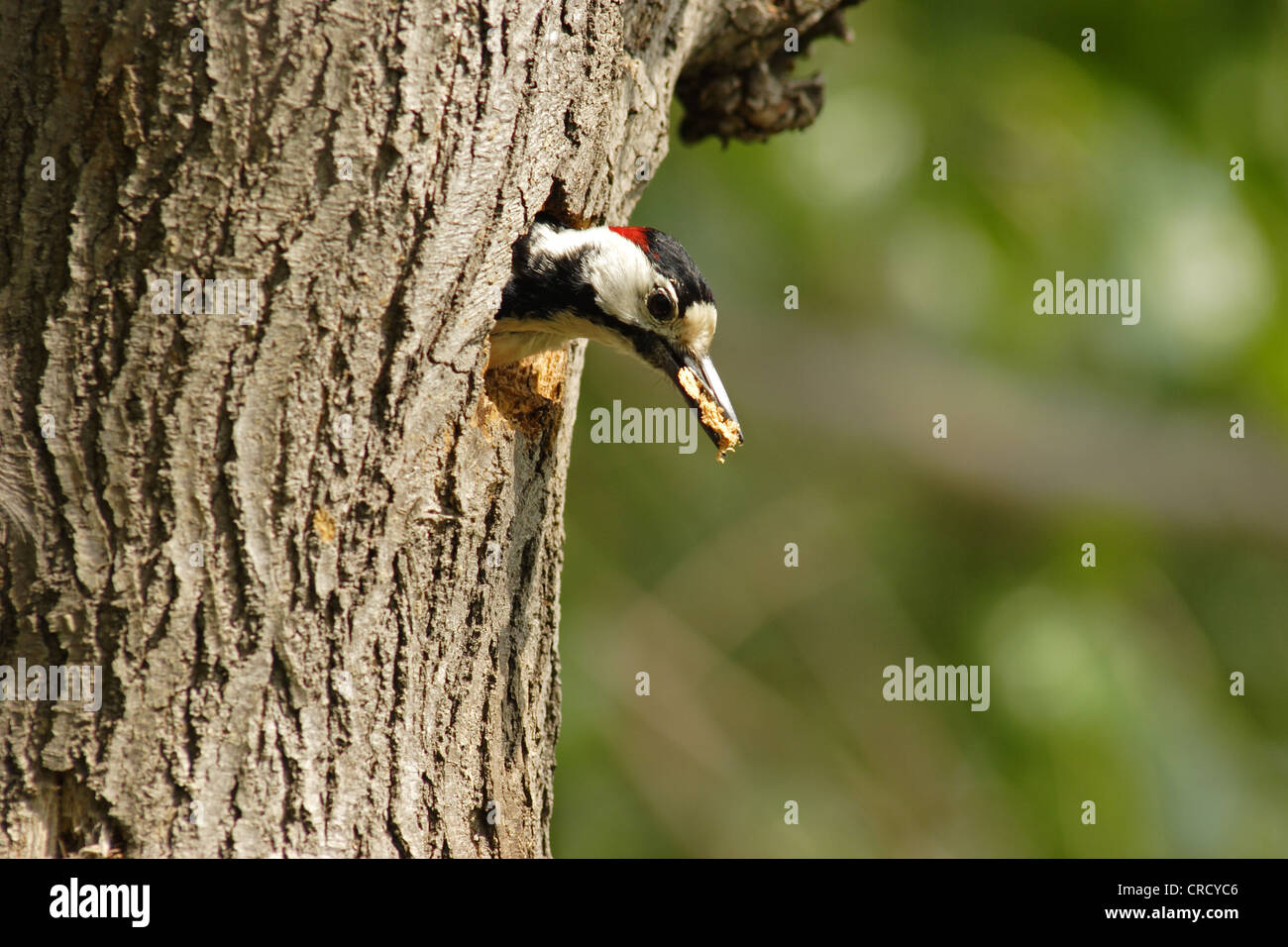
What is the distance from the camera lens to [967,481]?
8422mm

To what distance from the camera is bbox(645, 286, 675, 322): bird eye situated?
3.34 m

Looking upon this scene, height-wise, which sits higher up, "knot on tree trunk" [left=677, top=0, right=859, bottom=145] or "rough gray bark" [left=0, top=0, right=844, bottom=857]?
"knot on tree trunk" [left=677, top=0, right=859, bottom=145]

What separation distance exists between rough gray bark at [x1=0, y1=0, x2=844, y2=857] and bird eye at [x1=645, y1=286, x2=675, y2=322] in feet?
2.61

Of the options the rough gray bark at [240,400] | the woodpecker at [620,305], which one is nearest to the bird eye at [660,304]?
the woodpecker at [620,305]

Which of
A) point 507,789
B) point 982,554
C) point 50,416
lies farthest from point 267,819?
point 982,554

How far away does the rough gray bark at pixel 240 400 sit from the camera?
2297mm

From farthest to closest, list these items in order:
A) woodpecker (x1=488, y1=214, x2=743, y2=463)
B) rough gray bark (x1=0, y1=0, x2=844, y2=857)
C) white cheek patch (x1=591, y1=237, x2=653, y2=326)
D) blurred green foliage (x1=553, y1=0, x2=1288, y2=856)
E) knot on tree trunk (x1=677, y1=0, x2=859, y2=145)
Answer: blurred green foliage (x1=553, y1=0, x2=1288, y2=856), knot on tree trunk (x1=677, y1=0, x2=859, y2=145), white cheek patch (x1=591, y1=237, x2=653, y2=326), woodpecker (x1=488, y1=214, x2=743, y2=463), rough gray bark (x1=0, y1=0, x2=844, y2=857)

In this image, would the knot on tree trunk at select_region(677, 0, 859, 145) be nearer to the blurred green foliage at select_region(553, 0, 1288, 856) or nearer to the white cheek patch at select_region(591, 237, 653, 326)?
the white cheek patch at select_region(591, 237, 653, 326)

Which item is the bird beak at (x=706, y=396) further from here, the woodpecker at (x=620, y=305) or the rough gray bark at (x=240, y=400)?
the rough gray bark at (x=240, y=400)

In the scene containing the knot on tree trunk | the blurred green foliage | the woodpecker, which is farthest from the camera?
the blurred green foliage

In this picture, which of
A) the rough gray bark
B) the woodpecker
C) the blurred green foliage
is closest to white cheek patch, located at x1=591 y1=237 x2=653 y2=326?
the woodpecker

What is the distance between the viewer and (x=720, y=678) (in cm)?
891

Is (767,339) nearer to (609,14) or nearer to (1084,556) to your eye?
(1084,556)

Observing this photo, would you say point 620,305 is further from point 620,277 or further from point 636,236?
point 636,236
